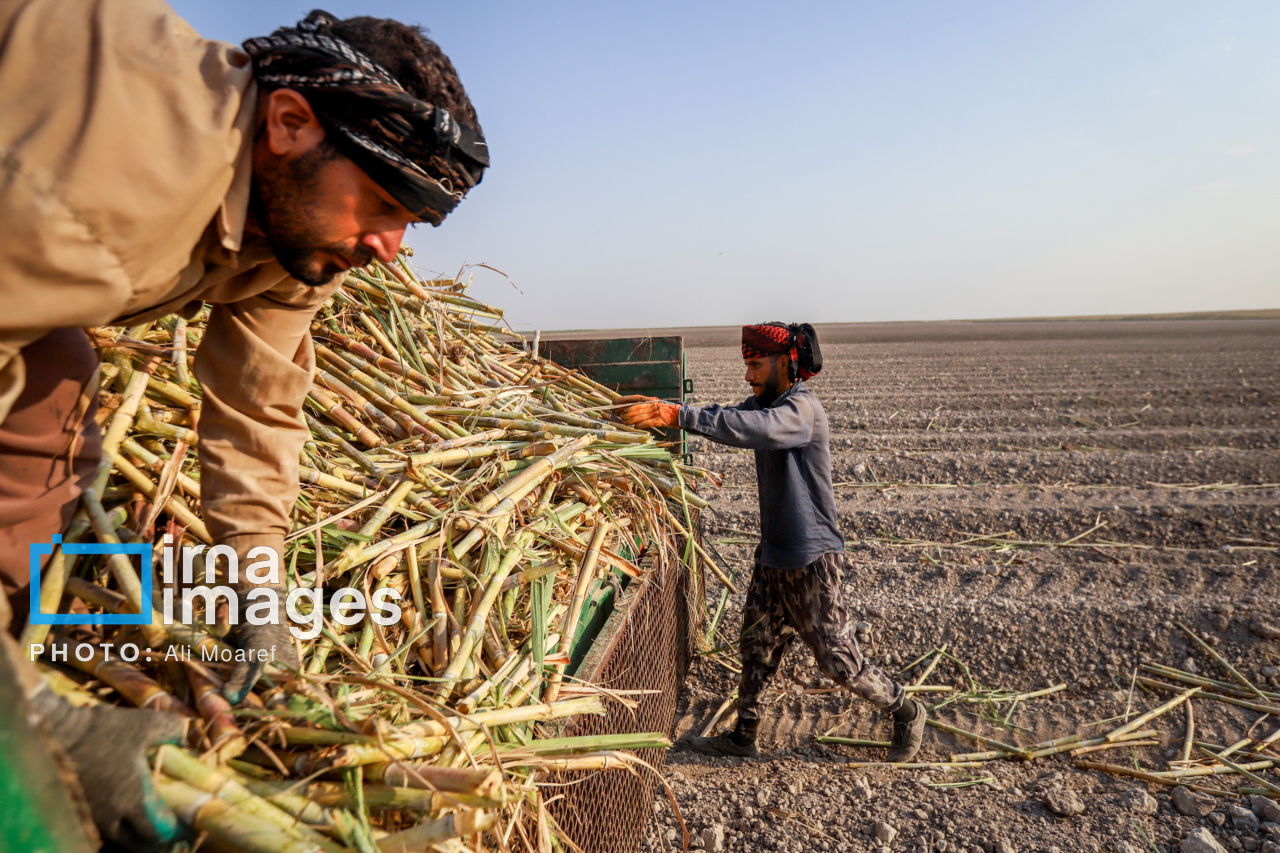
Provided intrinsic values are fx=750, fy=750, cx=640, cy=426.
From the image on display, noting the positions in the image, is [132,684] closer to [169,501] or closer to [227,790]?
[227,790]

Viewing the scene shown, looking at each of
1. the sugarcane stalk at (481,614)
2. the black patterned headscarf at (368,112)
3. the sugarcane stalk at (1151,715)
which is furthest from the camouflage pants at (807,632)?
the black patterned headscarf at (368,112)

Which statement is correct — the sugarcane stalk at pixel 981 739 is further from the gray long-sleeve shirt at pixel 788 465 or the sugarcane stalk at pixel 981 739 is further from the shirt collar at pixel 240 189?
the shirt collar at pixel 240 189

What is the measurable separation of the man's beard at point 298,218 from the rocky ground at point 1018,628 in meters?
2.39

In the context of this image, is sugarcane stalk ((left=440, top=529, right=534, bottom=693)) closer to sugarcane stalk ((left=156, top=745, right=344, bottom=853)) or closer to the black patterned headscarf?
sugarcane stalk ((left=156, top=745, right=344, bottom=853))

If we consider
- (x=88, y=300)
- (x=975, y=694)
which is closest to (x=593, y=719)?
(x=88, y=300)

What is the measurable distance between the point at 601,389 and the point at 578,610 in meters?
1.83

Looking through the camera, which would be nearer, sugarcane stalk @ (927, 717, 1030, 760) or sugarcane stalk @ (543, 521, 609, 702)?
sugarcane stalk @ (543, 521, 609, 702)

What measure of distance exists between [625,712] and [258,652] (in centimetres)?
121

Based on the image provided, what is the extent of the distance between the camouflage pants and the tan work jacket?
2661mm

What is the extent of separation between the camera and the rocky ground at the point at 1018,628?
2.83 metres

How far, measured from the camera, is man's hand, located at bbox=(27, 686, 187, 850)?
0.81 metres

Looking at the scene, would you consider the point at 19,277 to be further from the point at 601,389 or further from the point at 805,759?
the point at 805,759

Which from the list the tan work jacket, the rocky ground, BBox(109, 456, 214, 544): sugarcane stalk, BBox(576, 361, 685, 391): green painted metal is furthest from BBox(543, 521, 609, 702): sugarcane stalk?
BBox(576, 361, 685, 391): green painted metal

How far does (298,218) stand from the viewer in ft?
4.31
